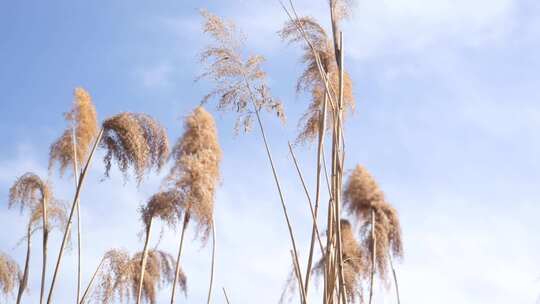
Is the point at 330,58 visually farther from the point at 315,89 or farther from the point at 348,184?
the point at 348,184

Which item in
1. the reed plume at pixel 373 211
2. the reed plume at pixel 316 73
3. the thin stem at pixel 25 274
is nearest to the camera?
the reed plume at pixel 316 73

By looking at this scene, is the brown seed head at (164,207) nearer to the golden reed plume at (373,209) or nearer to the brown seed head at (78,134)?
the brown seed head at (78,134)

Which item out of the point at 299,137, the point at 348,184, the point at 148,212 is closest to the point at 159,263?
the point at 148,212

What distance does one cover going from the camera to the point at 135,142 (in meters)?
4.31

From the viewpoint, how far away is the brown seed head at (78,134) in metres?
5.67

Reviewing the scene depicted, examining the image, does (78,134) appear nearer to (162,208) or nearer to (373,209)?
(162,208)

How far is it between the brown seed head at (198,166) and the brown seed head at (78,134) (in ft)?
2.80

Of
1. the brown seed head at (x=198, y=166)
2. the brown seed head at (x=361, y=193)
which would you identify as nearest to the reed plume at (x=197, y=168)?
the brown seed head at (x=198, y=166)

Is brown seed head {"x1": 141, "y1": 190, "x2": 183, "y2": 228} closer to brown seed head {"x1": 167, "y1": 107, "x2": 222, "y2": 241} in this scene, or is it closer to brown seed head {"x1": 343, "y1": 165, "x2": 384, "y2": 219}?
brown seed head {"x1": 167, "y1": 107, "x2": 222, "y2": 241}

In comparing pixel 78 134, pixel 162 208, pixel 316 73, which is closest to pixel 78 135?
pixel 78 134

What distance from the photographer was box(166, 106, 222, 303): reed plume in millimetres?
6023

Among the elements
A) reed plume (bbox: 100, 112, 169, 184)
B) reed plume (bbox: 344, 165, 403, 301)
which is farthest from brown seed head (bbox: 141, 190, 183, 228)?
reed plume (bbox: 344, 165, 403, 301)

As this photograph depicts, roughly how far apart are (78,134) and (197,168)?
1147mm

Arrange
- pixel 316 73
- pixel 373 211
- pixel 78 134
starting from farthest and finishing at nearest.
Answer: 1. pixel 373 211
2. pixel 78 134
3. pixel 316 73
